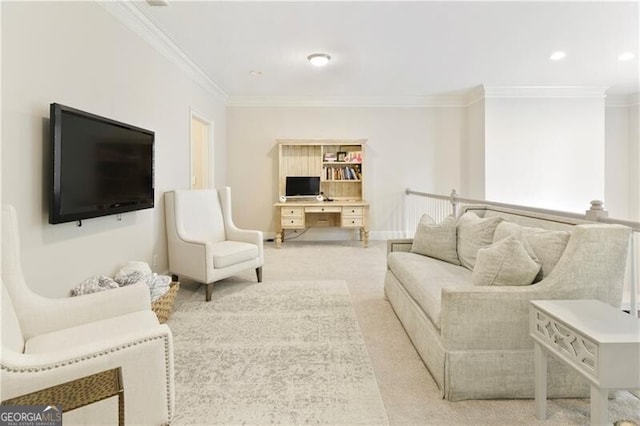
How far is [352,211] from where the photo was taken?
568 cm

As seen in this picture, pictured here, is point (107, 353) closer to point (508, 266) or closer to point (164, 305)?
point (164, 305)

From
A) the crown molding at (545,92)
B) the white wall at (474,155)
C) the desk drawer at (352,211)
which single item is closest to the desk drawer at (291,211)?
the desk drawer at (352,211)

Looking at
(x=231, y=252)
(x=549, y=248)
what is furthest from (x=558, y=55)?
(x=231, y=252)

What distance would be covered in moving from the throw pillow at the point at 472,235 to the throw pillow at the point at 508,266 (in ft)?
2.11

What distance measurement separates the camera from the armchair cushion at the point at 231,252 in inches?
127

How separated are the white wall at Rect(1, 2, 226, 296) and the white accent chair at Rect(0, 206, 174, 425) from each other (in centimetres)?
53

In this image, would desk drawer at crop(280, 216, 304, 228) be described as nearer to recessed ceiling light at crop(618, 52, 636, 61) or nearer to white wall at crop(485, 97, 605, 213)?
white wall at crop(485, 97, 605, 213)

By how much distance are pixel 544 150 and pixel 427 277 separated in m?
4.57

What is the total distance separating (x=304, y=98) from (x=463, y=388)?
523 cm

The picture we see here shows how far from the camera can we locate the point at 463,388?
1663 millimetres

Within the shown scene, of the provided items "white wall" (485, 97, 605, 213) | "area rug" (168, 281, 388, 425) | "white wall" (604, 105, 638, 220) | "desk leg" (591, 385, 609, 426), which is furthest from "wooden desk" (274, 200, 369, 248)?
"desk leg" (591, 385, 609, 426)

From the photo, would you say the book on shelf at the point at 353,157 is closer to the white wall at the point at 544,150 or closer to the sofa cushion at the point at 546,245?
the white wall at the point at 544,150

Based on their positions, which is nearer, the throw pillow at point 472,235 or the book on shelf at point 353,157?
the throw pillow at point 472,235

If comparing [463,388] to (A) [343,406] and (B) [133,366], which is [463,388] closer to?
(A) [343,406]
